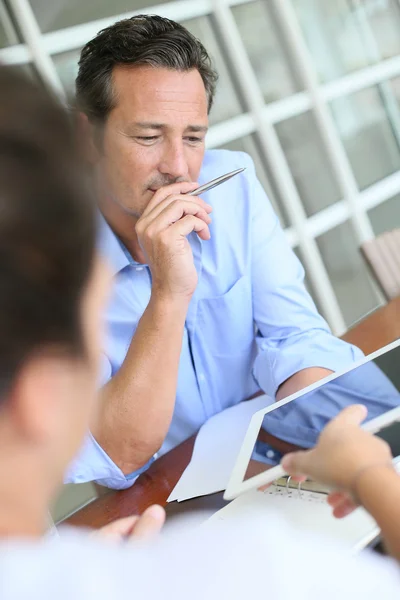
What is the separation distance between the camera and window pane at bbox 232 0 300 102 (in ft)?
8.72

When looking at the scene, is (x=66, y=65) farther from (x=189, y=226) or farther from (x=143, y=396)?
(x=143, y=396)

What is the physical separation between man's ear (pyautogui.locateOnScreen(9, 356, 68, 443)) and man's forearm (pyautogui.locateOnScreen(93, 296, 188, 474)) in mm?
725

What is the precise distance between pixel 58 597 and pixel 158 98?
44.2 inches

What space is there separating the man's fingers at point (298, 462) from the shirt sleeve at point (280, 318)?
21.3 inches

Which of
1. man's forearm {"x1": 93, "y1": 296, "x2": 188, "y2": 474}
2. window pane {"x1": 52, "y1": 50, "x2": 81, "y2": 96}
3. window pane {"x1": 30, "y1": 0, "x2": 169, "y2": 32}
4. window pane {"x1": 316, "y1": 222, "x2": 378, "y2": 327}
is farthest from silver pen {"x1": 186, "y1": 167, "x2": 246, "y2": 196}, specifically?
window pane {"x1": 316, "y1": 222, "x2": 378, "y2": 327}

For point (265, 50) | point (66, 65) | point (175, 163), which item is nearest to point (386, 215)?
point (265, 50)

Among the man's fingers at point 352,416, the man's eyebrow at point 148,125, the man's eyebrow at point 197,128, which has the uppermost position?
the man's eyebrow at point 148,125

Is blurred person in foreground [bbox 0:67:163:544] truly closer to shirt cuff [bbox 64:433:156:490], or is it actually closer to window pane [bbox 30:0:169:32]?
shirt cuff [bbox 64:433:156:490]

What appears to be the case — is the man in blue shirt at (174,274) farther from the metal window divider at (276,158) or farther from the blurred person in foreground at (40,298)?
the metal window divider at (276,158)

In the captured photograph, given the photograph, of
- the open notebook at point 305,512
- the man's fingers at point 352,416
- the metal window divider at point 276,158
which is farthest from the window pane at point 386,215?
the man's fingers at point 352,416

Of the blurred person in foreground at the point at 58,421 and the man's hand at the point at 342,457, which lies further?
the man's hand at the point at 342,457

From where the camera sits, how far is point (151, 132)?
1.31m

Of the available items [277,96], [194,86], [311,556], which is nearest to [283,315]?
[194,86]

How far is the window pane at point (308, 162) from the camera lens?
2.80 meters
